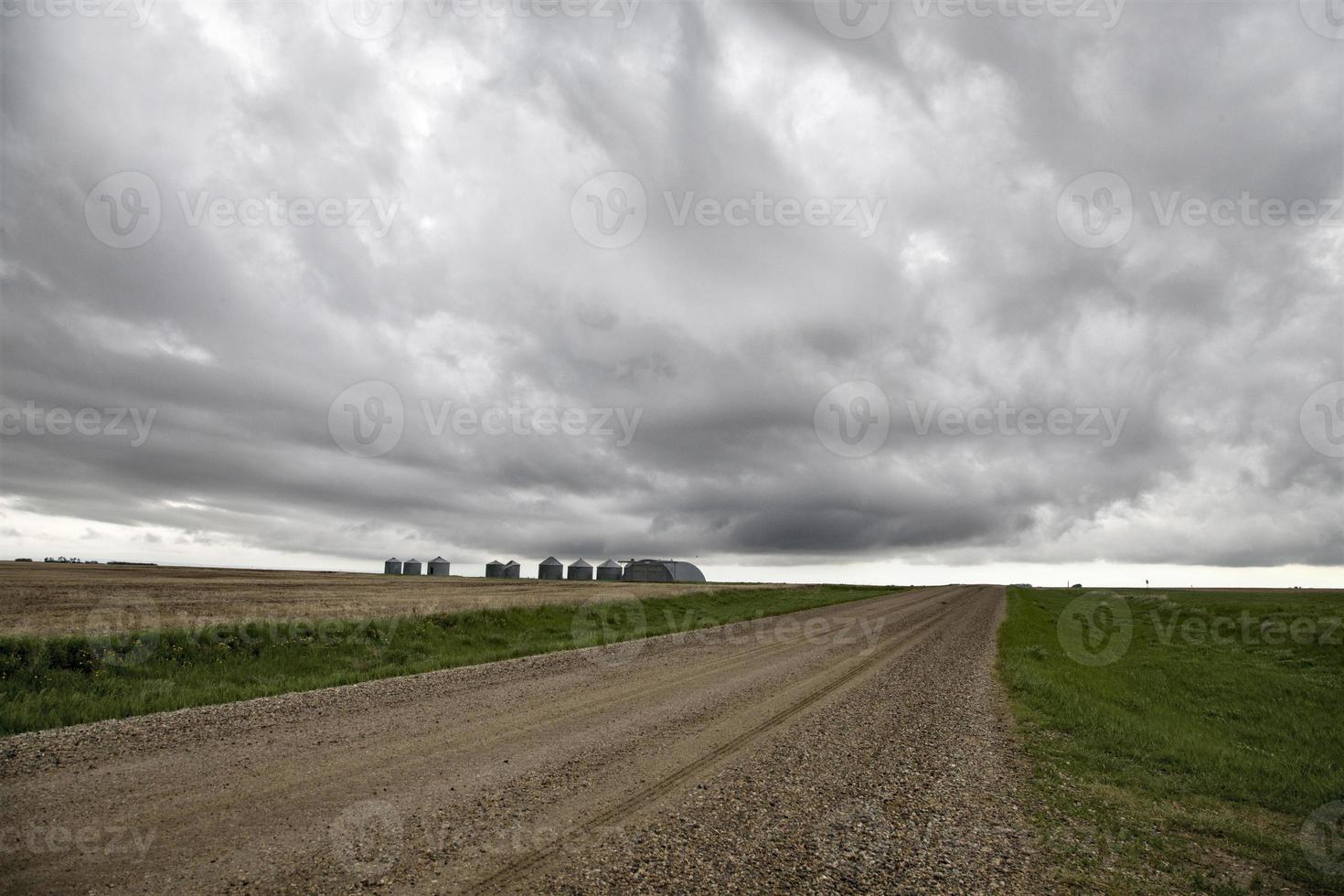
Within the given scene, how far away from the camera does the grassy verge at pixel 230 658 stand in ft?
40.2

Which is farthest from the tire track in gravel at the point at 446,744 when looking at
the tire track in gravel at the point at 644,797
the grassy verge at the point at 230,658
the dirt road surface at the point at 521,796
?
the grassy verge at the point at 230,658

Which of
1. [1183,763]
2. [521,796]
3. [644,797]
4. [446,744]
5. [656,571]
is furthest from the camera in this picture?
[656,571]

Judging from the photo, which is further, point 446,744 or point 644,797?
point 446,744

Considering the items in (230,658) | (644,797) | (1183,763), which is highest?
(230,658)

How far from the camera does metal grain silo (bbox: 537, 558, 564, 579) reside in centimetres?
14288

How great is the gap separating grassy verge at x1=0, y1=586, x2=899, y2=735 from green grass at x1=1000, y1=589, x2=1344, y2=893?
14203 mm

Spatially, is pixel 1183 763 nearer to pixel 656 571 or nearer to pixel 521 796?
pixel 521 796

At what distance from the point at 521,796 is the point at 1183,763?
10777 mm

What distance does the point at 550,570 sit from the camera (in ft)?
471

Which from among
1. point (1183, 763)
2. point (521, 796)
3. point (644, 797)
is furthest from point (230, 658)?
point (1183, 763)

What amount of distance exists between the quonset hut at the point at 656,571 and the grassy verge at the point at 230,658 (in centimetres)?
10756

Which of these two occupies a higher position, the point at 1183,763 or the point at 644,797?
the point at 644,797

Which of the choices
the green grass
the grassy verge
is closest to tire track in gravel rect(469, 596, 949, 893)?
the green grass

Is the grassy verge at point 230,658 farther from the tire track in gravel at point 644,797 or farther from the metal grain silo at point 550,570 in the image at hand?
the metal grain silo at point 550,570
